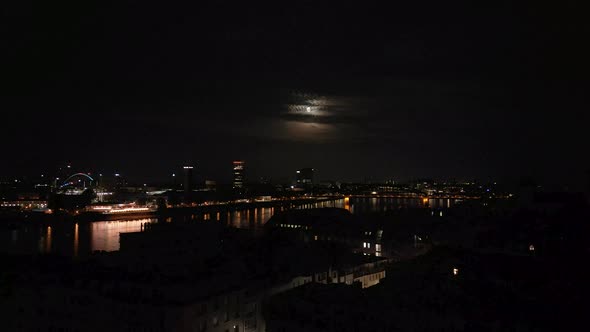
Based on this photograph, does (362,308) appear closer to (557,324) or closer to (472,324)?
(472,324)

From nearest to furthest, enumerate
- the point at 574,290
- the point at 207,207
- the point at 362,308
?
1. the point at 362,308
2. the point at 574,290
3. the point at 207,207

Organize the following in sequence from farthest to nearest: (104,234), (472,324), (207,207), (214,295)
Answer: (207,207) < (104,234) < (214,295) < (472,324)

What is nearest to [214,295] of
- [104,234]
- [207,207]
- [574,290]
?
[574,290]

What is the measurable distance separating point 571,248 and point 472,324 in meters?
5.53

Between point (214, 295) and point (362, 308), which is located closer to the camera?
point (362, 308)

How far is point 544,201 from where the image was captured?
63.7 ft

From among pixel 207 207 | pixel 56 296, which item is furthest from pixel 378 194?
pixel 56 296

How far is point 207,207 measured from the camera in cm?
3869

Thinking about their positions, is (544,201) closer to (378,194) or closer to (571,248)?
(571,248)

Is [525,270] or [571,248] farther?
[571,248]

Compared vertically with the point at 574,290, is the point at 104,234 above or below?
below

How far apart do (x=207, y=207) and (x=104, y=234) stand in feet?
58.0

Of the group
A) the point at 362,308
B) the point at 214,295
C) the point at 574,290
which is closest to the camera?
the point at 362,308

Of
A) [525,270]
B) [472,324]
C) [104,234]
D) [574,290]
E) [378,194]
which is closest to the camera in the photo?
[472,324]
